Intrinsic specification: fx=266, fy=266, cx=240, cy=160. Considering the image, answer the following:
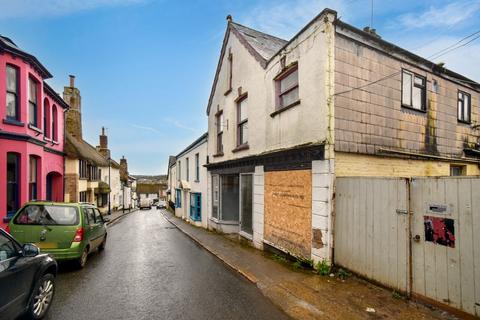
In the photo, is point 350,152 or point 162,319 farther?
point 350,152

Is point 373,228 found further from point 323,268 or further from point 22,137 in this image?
point 22,137

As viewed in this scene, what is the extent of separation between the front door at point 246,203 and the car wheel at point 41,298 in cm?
718

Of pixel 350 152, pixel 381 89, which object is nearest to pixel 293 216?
pixel 350 152

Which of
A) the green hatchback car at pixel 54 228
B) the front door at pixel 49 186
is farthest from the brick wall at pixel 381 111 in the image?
the front door at pixel 49 186

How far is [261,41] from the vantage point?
1199 cm

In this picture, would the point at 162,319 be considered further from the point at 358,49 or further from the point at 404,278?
the point at 358,49

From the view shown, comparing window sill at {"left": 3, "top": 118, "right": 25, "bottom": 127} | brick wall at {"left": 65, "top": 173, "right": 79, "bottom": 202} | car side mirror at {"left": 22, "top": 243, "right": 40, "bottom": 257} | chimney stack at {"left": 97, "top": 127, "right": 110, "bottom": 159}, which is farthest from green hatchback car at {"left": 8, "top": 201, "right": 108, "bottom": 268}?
chimney stack at {"left": 97, "top": 127, "right": 110, "bottom": 159}

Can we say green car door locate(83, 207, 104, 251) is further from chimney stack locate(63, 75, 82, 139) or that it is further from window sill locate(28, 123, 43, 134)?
chimney stack locate(63, 75, 82, 139)

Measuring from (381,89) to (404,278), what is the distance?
5.08 meters

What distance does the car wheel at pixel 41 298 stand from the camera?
4.13 m

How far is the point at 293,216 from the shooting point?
25.3 ft

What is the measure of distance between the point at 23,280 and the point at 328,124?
662cm

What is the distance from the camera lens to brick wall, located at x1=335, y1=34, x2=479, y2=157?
6.95 meters

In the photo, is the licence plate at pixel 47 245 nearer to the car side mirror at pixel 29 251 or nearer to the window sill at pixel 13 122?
the car side mirror at pixel 29 251
